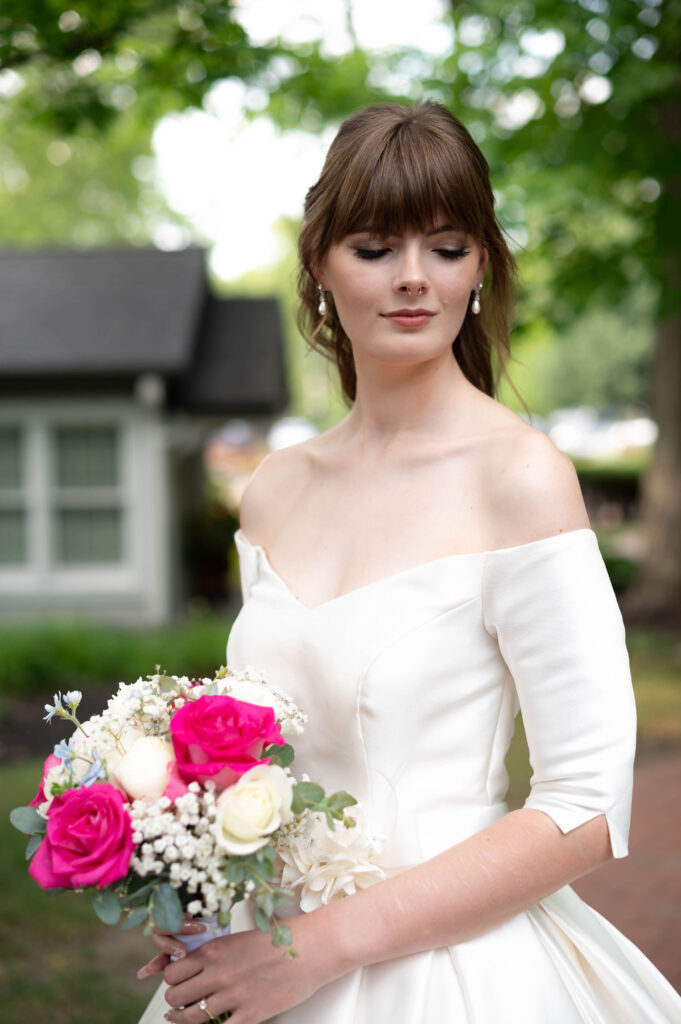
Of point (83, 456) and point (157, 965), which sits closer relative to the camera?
point (157, 965)

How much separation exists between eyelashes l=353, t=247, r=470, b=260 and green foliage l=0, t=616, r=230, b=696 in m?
7.74

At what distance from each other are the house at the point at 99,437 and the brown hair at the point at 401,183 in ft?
33.9

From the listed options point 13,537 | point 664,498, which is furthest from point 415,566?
point 13,537

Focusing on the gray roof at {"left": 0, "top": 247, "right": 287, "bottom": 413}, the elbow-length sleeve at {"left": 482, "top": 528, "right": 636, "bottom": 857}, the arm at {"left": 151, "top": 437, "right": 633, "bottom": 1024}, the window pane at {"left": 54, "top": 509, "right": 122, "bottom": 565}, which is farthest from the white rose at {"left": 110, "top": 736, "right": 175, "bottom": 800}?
the window pane at {"left": 54, "top": 509, "right": 122, "bottom": 565}

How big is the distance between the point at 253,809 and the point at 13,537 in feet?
39.5

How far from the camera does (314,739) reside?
196 centimetres

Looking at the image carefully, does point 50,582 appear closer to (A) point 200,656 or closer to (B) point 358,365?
(A) point 200,656

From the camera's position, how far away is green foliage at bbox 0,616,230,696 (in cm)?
946

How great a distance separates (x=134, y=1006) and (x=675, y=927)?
268 cm

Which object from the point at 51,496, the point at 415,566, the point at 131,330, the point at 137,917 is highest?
the point at 131,330

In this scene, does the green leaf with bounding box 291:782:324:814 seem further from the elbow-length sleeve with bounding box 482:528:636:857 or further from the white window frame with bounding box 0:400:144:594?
the white window frame with bounding box 0:400:144:594

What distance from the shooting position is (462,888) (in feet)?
5.61

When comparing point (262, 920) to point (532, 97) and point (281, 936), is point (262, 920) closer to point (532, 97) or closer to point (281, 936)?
point (281, 936)

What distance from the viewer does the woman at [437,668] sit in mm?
1717
